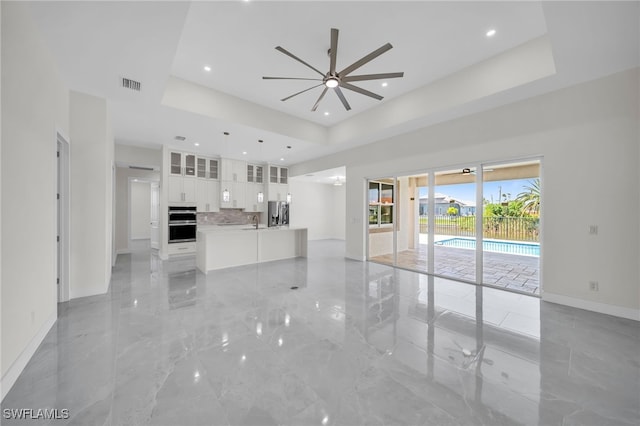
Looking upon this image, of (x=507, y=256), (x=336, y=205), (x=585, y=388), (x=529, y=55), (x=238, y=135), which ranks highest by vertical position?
(x=529, y=55)

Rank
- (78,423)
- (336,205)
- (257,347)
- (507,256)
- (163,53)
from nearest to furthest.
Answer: (78,423), (257,347), (163,53), (507,256), (336,205)

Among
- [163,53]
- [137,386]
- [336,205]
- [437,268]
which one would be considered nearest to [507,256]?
[437,268]

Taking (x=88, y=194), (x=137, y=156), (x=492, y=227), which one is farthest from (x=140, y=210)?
(x=492, y=227)

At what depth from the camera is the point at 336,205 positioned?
1182 cm

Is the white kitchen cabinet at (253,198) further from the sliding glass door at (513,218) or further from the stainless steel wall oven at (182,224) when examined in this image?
the sliding glass door at (513,218)

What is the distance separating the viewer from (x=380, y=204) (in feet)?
22.0

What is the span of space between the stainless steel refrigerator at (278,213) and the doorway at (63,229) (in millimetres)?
4987

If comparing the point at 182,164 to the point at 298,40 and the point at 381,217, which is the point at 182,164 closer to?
the point at 298,40

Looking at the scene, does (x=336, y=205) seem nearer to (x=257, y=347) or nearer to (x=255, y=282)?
(x=255, y=282)

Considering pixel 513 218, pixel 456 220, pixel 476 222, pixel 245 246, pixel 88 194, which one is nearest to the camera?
pixel 88 194

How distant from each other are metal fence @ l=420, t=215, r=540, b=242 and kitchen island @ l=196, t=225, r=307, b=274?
3460 millimetres

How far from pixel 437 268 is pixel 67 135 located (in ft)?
22.2

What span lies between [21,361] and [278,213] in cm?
664

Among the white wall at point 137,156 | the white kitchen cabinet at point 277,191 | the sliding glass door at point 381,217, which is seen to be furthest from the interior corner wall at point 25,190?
the white kitchen cabinet at point 277,191
